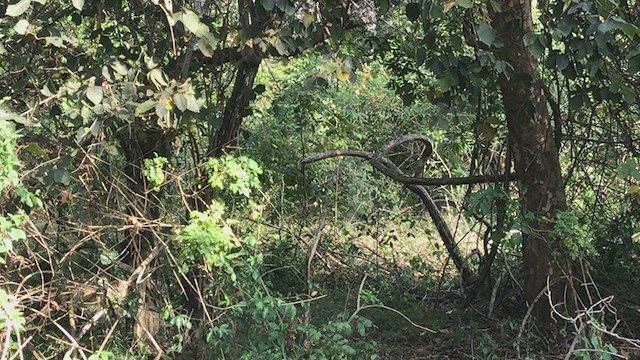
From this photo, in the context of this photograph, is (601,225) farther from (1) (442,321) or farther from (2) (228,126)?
(2) (228,126)

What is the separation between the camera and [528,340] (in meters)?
3.88

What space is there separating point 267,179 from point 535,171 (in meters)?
1.72

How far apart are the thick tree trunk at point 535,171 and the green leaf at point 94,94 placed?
2.12m

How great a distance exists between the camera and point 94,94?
9.07 ft

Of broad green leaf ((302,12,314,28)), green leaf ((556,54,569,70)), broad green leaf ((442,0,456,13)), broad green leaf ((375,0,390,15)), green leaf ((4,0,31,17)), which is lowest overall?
green leaf ((4,0,31,17))

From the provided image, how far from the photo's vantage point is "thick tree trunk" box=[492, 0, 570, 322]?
12.5 ft

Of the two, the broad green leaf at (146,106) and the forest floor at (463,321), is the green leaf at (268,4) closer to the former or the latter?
the broad green leaf at (146,106)

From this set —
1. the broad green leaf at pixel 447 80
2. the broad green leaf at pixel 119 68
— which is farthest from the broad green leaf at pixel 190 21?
the broad green leaf at pixel 447 80

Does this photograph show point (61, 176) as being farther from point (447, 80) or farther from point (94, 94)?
point (447, 80)

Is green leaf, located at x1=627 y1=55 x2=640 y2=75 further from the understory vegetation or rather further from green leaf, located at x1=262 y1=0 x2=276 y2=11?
green leaf, located at x1=262 y1=0 x2=276 y2=11

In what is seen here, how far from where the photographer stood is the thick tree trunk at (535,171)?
381cm

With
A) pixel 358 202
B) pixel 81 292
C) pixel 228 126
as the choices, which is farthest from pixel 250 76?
pixel 358 202

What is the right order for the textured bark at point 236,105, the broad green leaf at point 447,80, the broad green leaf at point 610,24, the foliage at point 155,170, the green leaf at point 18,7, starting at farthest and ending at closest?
1. the textured bark at point 236,105
2. the foliage at point 155,170
3. the broad green leaf at point 447,80
4. the broad green leaf at point 610,24
5. the green leaf at point 18,7

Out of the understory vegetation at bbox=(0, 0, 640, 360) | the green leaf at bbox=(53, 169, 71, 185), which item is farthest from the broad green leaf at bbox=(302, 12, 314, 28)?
the green leaf at bbox=(53, 169, 71, 185)
